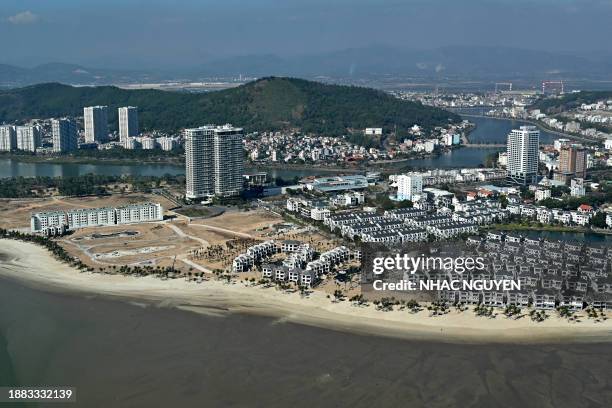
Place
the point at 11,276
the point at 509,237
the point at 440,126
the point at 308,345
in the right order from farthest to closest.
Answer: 1. the point at 440,126
2. the point at 509,237
3. the point at 11,276
4. the point at 308,345

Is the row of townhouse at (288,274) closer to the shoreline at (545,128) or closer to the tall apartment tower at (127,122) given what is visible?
the tall apartment tower at (127,122)

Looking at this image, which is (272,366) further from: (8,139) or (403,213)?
(8,139)

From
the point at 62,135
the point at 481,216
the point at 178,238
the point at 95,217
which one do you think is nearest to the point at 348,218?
the point at 481,216

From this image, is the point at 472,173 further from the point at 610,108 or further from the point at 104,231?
the point at 610,108

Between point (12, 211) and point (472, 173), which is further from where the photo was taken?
point (472, 173)

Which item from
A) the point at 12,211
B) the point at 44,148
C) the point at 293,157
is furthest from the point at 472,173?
the point at 44,148

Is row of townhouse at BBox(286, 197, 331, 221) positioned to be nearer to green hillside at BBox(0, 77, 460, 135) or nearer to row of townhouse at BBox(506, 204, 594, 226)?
row of townhouse at BBox(506, 204, 594, 226)

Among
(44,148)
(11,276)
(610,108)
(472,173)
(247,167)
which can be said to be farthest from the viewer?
(610,108)
